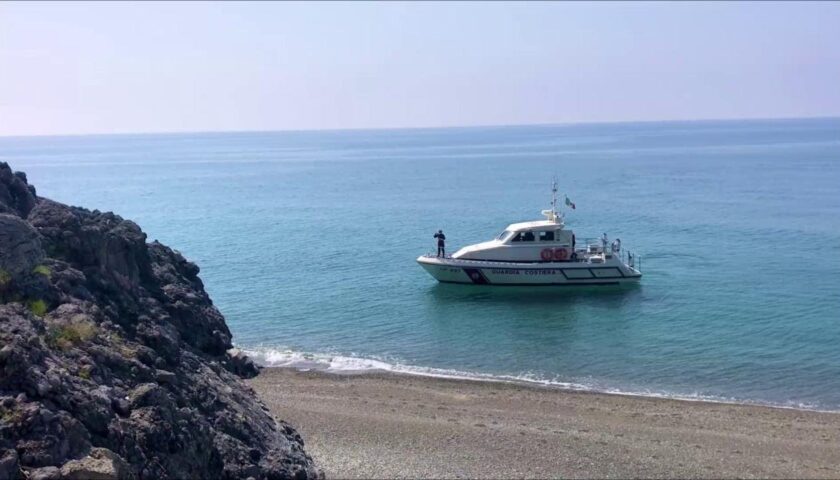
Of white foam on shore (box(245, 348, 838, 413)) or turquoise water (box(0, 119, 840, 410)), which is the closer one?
white foam on shore (box(245, 348, 838, 413))

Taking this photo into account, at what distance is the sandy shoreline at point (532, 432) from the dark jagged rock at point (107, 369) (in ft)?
13.6

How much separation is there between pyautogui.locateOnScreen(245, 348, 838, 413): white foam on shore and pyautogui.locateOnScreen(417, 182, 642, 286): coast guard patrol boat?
42.9 ft

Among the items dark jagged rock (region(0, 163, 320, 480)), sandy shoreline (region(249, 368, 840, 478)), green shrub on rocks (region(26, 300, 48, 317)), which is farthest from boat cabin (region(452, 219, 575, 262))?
green shrub on rocks (region(26, 300, 48, 317))

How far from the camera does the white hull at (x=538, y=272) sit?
42.7 metres

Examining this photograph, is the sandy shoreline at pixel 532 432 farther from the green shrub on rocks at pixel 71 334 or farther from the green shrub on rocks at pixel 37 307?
the green shrub on rocks at pixel 37 307

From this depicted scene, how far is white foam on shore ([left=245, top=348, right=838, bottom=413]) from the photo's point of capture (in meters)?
26.0

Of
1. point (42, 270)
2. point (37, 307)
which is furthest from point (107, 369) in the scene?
point (42, 270)

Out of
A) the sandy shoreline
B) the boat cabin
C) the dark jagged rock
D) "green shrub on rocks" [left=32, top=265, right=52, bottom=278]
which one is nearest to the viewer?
the dark jagged rock

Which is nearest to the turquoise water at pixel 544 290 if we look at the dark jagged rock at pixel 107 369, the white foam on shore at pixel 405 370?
the white foam on shore at pixel 405 370

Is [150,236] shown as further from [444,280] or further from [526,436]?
[526,436]

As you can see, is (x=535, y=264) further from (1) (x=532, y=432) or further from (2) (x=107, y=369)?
(2) (x=107, y=369)

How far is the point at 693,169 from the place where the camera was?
120m

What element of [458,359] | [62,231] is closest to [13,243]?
[62,231]

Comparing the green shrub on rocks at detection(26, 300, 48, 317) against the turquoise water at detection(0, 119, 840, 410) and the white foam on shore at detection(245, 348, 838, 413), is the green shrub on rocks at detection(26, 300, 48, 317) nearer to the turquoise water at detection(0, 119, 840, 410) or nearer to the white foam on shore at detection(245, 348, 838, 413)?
the white foam on shore at detection(245, 348, 838, 413)
